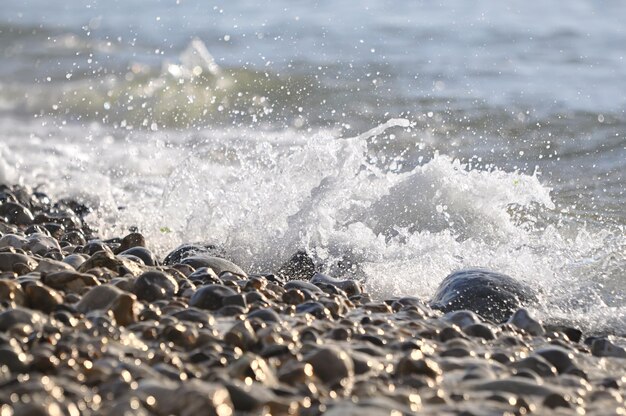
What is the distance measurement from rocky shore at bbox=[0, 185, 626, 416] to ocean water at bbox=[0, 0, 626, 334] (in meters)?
1.06

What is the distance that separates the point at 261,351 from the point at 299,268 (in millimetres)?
2384

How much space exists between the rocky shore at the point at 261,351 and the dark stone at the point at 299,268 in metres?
0.79

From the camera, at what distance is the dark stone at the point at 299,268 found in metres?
5.54

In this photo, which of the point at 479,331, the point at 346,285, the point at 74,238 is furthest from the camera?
the point at 74,238

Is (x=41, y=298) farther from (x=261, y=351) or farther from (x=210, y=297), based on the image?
(x=261, y=351)

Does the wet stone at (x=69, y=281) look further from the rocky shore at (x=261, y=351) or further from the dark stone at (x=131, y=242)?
the dark stone at (x=131, y=242)

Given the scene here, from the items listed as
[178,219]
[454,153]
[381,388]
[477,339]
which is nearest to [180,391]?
[381,388]

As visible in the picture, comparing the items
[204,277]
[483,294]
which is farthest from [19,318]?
[483,294]

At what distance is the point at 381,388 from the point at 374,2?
14.4m

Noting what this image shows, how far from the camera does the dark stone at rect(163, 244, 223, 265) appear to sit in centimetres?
552

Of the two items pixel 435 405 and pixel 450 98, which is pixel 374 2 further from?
pixel 435 405

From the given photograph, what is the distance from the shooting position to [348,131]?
34.3ft

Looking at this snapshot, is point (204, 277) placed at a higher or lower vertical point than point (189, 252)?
higher

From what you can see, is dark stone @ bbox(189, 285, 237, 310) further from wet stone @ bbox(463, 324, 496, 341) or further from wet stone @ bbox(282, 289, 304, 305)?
wet stone @ bbox(463, 324, 496, 341)
